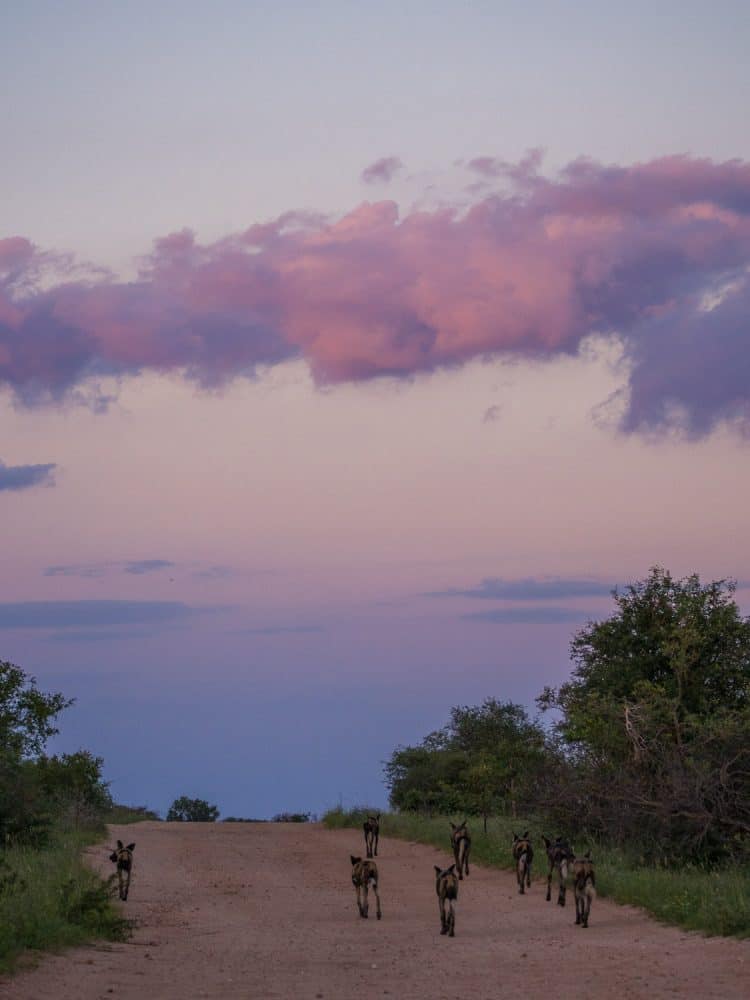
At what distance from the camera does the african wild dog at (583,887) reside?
17.5 m

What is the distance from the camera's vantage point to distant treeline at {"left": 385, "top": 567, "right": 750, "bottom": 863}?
2206 centimetres

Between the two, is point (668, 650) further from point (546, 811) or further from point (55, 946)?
point (55, 946)

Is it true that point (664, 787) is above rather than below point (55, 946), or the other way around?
above

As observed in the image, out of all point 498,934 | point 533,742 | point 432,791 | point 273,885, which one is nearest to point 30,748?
point 273,885

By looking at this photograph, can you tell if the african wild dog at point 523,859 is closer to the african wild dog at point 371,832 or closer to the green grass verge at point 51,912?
the green grass verge at point 51,912

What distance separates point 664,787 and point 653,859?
1.32 metres

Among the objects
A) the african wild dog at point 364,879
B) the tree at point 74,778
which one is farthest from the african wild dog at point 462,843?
the tree at point 74,778

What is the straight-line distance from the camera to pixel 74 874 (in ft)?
65.2

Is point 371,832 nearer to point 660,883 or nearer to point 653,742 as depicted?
point 653,742

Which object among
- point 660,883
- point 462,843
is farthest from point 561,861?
point 462,843

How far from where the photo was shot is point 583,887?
1759 centimetres

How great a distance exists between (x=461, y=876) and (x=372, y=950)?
29.5ft

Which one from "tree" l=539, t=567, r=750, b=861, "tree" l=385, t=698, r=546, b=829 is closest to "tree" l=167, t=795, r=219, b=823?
"tree" l=385, t=698, r=546, b=829

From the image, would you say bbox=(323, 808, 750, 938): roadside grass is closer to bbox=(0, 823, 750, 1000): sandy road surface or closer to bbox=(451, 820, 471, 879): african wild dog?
bbox=(0, 823, 750, 1000): sandy road surface
